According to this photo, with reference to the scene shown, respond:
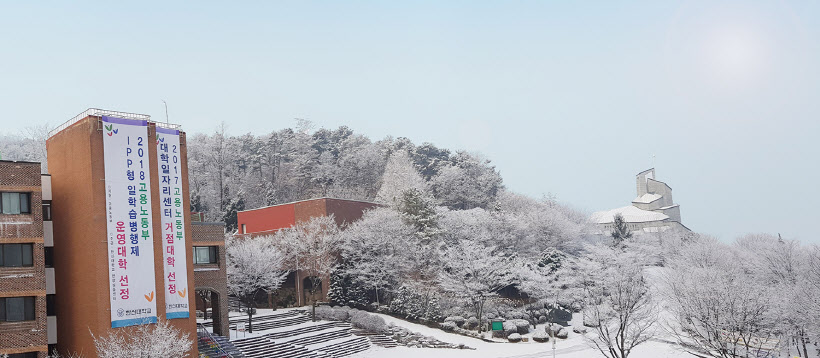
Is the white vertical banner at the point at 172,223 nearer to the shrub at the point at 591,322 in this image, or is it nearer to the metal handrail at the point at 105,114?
the metal handrail at the point at 105,114

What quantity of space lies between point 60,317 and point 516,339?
83.0 feet

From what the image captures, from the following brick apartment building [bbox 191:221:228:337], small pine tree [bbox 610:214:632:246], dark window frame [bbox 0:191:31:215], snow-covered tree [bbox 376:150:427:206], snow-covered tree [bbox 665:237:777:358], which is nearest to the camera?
dark window frame [bbox 0:191:31:215]

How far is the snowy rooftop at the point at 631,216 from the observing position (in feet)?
260

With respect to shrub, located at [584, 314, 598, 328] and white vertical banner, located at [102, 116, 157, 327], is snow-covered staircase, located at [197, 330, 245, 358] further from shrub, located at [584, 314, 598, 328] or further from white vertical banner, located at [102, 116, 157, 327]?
shrub, located at [584, 314, 598, 328]

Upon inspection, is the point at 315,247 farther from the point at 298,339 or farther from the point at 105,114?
the point at 105,114

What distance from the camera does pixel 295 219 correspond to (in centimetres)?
4984

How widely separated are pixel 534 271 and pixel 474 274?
219 inches

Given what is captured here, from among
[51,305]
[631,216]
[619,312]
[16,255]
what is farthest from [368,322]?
[631,216]

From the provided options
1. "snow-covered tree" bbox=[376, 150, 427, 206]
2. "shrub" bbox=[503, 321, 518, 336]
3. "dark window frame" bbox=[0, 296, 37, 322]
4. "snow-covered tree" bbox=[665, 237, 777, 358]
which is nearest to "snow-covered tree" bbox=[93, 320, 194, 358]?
"dark window frame" bbox=[0, 296, 37, 322]

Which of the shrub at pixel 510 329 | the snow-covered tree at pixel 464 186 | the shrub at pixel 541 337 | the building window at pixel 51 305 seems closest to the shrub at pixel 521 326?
the shrub at pixel 510 329

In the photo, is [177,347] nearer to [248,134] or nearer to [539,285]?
[539,285]

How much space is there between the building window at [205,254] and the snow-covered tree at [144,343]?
24.0 feet

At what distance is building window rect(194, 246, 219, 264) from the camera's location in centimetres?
3484

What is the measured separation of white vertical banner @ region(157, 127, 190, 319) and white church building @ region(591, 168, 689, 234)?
57.2 meters
